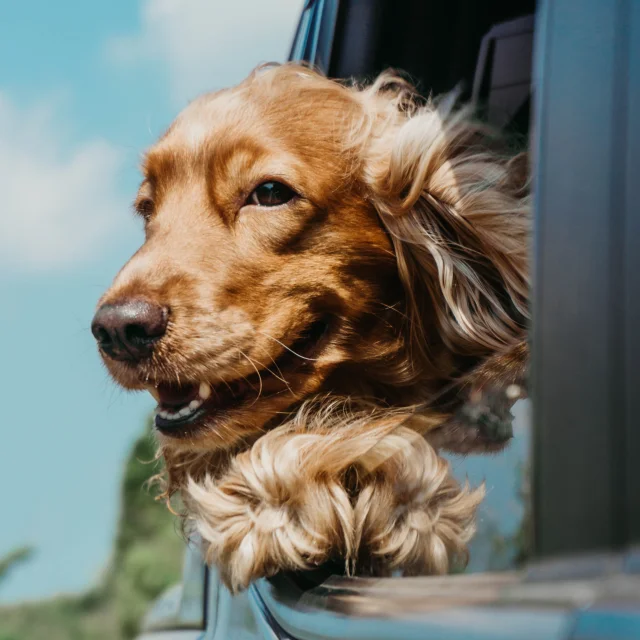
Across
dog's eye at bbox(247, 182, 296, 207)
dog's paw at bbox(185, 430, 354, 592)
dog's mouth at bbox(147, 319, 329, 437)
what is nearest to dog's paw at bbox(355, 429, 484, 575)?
dog's paw at bbox(185, 430, 354, 592)

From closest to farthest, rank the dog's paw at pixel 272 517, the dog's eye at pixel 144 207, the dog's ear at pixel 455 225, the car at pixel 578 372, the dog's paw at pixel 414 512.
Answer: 1. the car at pixel 578 372
2. the dog's paw at pixel 414 512
3. the dog's paw at pixel 272 517
4. the dog's ear at pixel 455 225
5. the dog's eye at pixel 144 207

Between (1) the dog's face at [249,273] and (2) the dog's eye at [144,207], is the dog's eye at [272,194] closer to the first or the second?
(1) the dog's face at [249,273]

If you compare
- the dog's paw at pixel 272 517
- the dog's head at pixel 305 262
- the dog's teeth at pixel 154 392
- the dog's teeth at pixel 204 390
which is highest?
the dog's head at pixel 305 262

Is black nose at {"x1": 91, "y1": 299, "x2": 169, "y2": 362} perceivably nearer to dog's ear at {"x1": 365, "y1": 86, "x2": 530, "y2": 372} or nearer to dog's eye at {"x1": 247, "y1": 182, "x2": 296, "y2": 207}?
dog's eye at {"x1": 247, "y1": 182, "x2": 296, "y2": 207}

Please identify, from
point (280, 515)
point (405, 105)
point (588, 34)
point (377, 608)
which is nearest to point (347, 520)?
point (280, 515)

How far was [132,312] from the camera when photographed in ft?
7.66

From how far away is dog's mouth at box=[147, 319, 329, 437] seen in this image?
8.15 feet

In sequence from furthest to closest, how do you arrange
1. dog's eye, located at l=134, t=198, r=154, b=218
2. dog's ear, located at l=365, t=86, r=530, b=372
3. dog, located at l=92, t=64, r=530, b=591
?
dog's eye, located at l=134, t=198, r=154, b=218
dog's ear, located at l=365, t=86, r=530, b=372
dog, located at l=92, t=64, r=530, b=591

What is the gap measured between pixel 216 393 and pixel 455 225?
2.70ft

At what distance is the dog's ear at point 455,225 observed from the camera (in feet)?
8.45

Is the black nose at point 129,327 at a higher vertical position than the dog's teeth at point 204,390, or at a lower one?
higher

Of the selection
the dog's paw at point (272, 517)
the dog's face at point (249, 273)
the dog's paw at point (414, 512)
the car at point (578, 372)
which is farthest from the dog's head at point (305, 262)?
the car at point (578, 372)

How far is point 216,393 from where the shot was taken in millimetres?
2535

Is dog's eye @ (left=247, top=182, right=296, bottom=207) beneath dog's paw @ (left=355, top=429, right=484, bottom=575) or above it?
above
